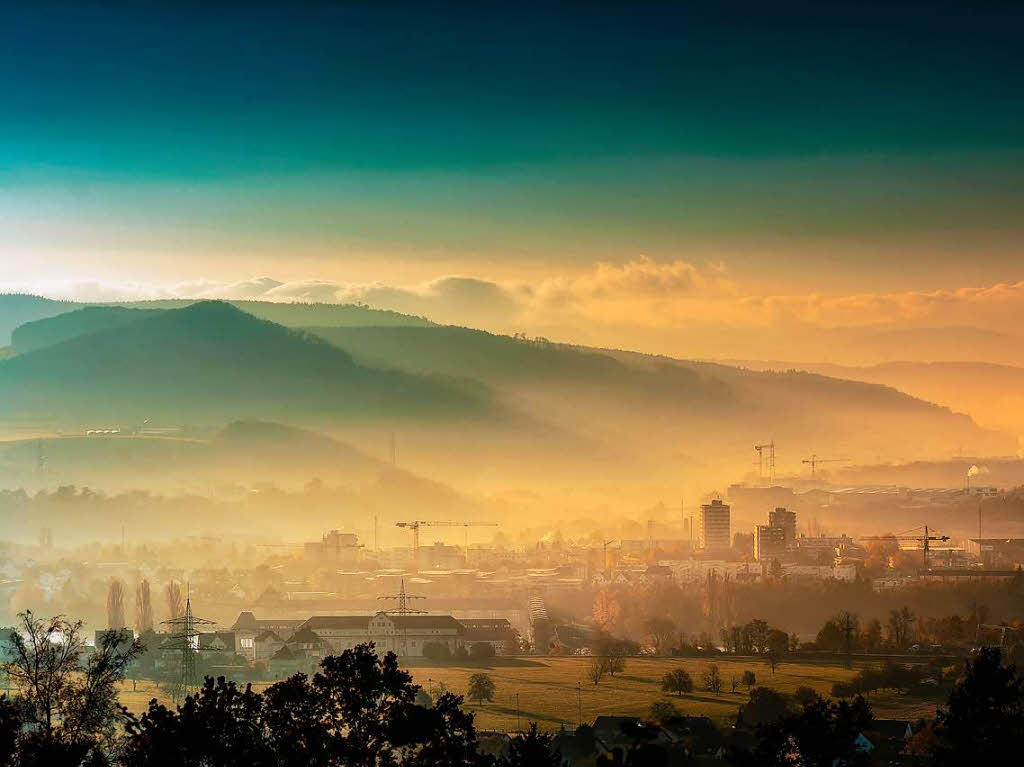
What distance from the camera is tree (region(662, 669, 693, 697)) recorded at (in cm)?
4109

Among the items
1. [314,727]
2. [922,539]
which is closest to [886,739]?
[314,727]

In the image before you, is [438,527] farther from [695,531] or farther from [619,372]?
[619,372]

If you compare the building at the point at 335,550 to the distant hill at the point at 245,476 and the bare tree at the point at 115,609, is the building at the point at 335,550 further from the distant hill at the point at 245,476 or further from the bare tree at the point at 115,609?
the bare tree at the point at 115,609

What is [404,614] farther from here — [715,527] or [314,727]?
[314,727]

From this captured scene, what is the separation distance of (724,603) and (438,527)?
51.9 m

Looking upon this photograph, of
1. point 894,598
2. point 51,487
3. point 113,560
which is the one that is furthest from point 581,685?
point 51,487

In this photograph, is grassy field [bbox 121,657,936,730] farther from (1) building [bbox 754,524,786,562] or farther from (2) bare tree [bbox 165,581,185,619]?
(1) building [bbox 754,524,786,562]

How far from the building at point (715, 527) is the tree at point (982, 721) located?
73629mm

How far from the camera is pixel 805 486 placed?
119m

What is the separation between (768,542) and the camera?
85.9m

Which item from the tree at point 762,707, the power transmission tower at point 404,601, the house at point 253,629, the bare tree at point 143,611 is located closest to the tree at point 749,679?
the tree at point 762,707

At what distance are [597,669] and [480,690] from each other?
516cm

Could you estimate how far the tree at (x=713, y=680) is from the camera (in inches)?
1624

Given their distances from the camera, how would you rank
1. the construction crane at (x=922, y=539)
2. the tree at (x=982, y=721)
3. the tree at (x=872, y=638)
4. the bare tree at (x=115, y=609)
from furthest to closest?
the construction crane at (x=922, y=539) → the bare tree at (x=115, y=609) → the tree at (x=872, y=638) → the tree at (x=982, y=721)
